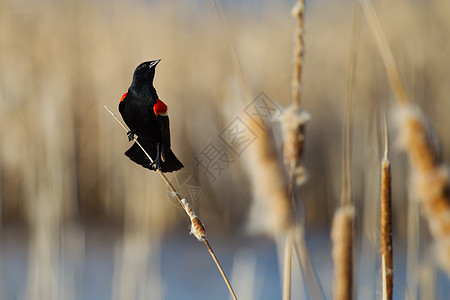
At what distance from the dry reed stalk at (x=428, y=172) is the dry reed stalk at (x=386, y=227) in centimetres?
8

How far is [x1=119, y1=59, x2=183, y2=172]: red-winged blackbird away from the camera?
0.85 metres

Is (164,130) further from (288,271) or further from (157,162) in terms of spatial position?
(288,271)

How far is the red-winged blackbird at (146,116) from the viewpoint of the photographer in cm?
85

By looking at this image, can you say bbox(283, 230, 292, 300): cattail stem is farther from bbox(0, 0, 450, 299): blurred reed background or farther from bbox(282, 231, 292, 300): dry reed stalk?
bbox(0, 0, 450, 299): blurred reed background

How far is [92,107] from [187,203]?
12.8 ft

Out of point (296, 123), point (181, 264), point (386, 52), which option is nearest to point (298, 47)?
point (296, 123)

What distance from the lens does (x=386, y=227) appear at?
3.09 ft

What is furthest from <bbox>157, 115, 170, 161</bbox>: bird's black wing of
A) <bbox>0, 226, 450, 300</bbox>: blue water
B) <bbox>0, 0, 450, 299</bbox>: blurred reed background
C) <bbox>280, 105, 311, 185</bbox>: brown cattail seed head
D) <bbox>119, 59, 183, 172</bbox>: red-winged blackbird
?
<bbox>0, 226, 450, 300</bbox>: blue water

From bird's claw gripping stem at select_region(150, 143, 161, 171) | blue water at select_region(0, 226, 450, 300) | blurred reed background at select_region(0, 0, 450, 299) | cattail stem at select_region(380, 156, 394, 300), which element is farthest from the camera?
blue water at select_region(0, 226, 450, 300)

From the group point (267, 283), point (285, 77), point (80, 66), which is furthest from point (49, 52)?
point (267, 283)

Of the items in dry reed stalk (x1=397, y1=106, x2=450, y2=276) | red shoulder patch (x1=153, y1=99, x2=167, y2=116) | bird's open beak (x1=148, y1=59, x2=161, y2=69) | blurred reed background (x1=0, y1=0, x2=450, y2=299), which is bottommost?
dry reed stalk (x1=397, y1=106, x2=450, y2=276)

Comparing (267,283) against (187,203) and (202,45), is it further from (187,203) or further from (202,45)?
(187,203)

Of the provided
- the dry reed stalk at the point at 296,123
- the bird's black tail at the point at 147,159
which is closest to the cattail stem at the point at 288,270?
the dry reed stalk at the point at 296,123

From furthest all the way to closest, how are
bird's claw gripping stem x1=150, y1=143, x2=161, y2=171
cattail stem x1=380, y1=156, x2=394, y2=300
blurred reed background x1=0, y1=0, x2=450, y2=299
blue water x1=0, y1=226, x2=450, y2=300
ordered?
blue water x1=0, y1=226, x2=450, y2=300 → blurred reed background x1=0, y1=0, x2=450, y2=299 → cattail stem x1=380, y1=156, x2=394, y2=300 → bird's claw gripping stem x1=150, y1=143, x2=161, y2=171
